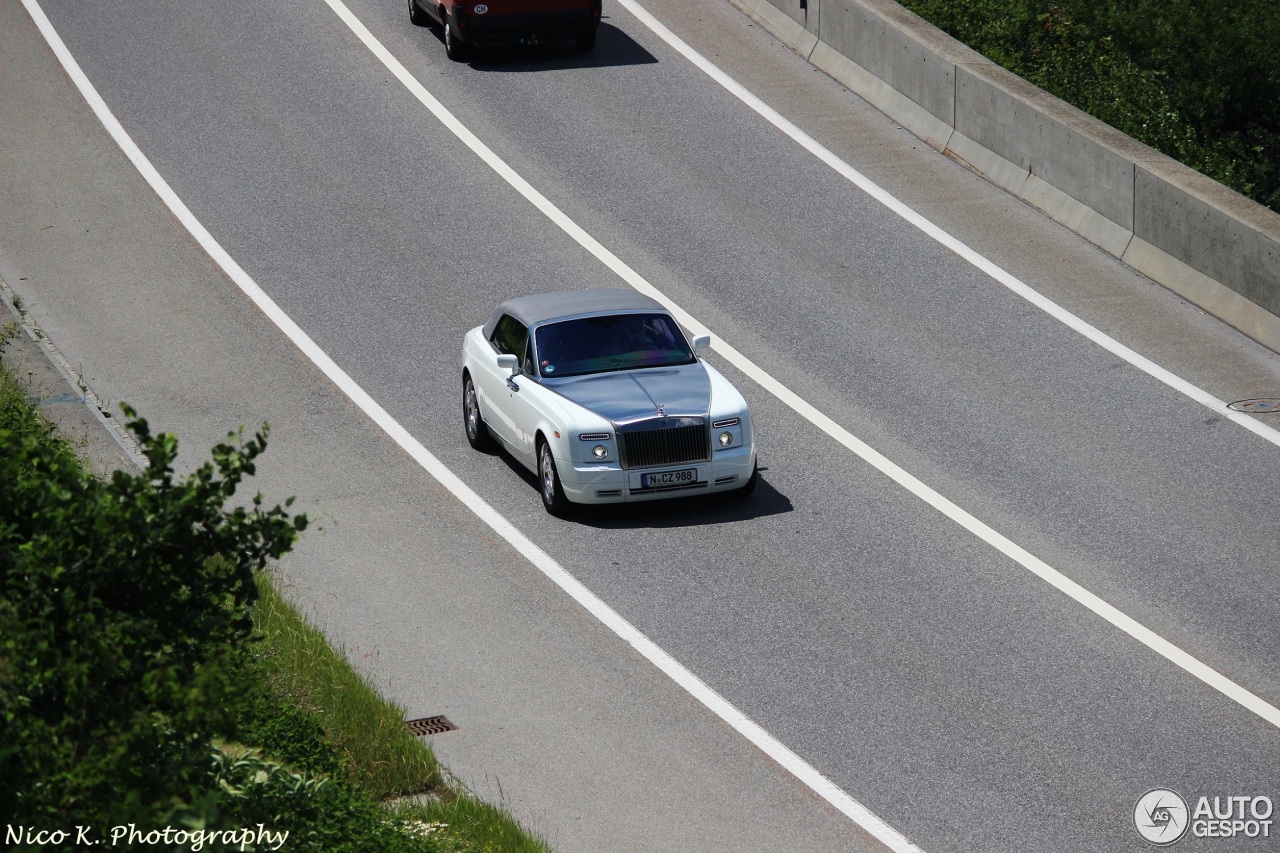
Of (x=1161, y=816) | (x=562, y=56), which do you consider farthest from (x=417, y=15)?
(x=1161, y=816)

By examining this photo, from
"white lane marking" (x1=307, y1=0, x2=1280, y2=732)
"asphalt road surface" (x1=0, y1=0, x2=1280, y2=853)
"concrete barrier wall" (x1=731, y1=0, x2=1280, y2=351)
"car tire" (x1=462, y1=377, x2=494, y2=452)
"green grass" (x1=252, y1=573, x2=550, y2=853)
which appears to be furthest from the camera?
"concrete barrier wall" (x1=731, y1=0, x2=1280, y2=351)

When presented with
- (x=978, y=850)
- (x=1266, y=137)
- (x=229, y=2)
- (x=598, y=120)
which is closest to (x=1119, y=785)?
(x=978, y=850)

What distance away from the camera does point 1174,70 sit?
21.6m

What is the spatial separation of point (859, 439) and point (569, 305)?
304cm

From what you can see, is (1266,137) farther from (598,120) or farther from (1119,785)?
(1119,785)

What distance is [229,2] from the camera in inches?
1134

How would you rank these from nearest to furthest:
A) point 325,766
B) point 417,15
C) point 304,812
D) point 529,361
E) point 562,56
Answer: point 304,812 < point 325,766 < point 529,361 < point 562,56 < point 417,15

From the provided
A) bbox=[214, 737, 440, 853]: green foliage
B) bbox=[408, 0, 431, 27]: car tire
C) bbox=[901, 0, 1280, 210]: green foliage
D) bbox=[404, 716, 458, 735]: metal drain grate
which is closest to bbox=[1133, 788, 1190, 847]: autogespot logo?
bbox=[214, 737, 440, 853]: green foliage

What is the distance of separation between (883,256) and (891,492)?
242 inches

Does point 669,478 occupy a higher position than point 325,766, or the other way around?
point 325,766

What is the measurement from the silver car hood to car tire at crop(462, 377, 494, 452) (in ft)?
4.43

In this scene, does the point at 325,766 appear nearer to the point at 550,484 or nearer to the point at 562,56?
the point at 550,484

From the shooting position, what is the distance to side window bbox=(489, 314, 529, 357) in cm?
1520

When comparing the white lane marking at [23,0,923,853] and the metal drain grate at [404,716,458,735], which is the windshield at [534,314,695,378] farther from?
the metal drain grate at [404,716,458,735]
